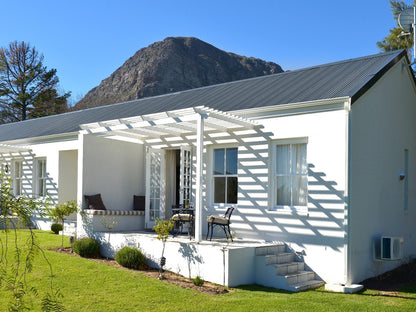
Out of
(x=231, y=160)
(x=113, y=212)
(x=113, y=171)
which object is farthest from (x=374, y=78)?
(x=113, y=171)

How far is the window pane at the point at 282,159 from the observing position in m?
10.1

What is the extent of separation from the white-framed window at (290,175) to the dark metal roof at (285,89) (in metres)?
1.05

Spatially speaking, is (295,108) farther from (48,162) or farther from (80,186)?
(48,162)

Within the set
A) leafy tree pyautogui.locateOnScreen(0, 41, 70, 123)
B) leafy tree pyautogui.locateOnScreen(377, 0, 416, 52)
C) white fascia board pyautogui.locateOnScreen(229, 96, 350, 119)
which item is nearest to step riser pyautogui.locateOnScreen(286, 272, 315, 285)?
white fascia board pyautogui.locateOnScreen(229, 96, 350, 119)

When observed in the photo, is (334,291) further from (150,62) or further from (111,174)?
(150,62)

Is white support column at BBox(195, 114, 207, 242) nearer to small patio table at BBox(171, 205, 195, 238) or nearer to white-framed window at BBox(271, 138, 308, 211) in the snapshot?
small patio table at BBox(171, 205, 195, 238)

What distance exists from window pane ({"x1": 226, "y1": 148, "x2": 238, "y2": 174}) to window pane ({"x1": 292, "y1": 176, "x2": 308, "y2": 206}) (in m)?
1.74

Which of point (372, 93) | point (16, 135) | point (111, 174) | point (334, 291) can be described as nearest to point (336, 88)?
point (372, 93)

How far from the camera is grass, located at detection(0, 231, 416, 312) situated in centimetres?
710

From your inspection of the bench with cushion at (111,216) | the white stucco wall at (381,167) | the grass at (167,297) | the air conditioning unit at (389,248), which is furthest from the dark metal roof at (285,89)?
the grass at (167,297)

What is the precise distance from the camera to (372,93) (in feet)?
32.5

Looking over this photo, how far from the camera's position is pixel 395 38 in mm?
19688

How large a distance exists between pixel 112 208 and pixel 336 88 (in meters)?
7.22

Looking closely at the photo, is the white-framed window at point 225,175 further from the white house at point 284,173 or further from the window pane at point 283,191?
the window pane at point 283,191
